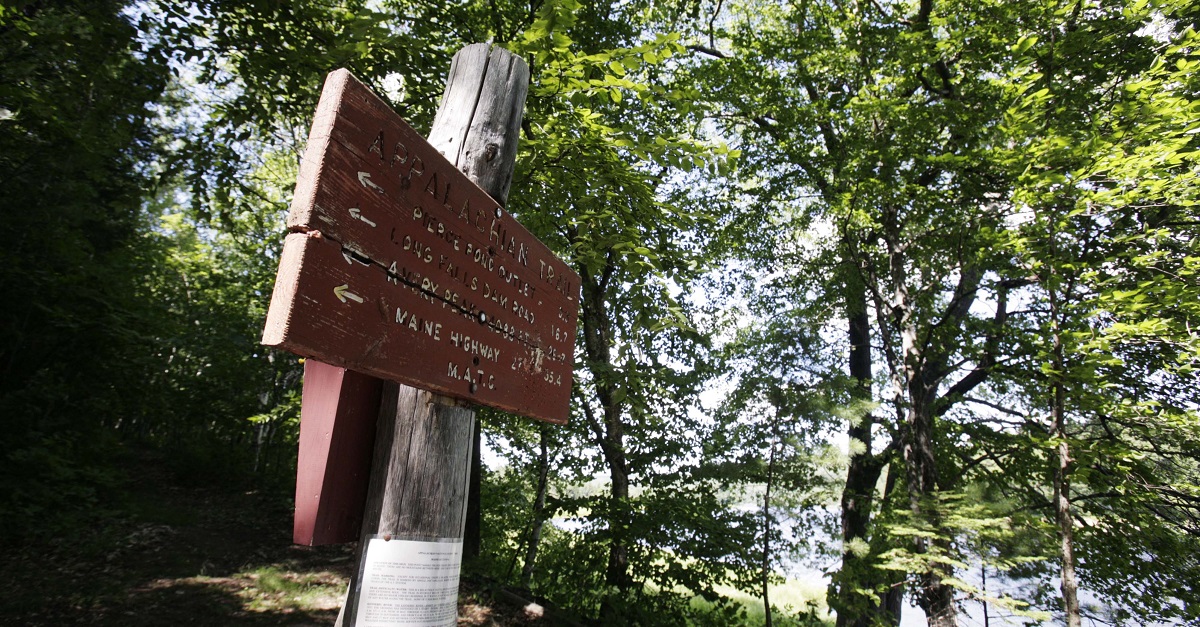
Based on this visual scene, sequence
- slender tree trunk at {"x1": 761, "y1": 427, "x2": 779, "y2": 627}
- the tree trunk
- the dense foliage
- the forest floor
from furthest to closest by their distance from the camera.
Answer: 1. slender tree trunk at {"x1": 761, "y1": 427, "x2": 779, "y2": 627}
2. the forest floor
3. the dense foliage
4. the tree trunk

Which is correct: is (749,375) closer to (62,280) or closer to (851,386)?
(851,386)

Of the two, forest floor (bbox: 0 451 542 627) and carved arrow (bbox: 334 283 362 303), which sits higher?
carved arrow (bbox: 334 283 362 303)

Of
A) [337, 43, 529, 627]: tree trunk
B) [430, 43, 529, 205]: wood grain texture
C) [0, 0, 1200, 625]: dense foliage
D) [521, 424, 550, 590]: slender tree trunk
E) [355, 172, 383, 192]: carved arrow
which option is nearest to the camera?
[355, 172, 383, 192]: carved arrow

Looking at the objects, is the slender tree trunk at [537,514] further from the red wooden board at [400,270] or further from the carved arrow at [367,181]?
the carved arrow at [367,181]

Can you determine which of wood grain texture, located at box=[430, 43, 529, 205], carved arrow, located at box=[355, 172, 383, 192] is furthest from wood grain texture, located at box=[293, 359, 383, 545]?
wood grain texture, located at box=[430, 43, 529, 205]

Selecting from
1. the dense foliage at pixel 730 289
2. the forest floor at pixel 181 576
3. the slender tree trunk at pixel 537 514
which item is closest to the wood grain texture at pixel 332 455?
the dense foliage at pixel 730 289

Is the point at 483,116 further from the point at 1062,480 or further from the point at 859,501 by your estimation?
the point at 859,501

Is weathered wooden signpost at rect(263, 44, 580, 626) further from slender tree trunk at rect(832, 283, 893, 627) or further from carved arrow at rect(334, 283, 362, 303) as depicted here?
slender tree trunk at rect(832, 283, 893, 627)

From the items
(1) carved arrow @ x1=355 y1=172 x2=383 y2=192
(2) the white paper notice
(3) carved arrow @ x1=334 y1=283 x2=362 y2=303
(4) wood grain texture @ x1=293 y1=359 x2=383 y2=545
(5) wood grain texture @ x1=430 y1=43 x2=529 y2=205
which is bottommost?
(2) the white paper notice

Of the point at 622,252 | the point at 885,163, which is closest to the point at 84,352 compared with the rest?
the point at 622,252

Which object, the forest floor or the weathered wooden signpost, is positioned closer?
the weathered wooden signpost

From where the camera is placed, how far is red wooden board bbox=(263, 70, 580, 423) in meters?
1.14

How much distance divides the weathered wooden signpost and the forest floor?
18.2 feet

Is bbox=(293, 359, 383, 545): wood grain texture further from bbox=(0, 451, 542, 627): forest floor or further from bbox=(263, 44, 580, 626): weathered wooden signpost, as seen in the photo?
bbox=(0, 451, 542, 627): forest floor
